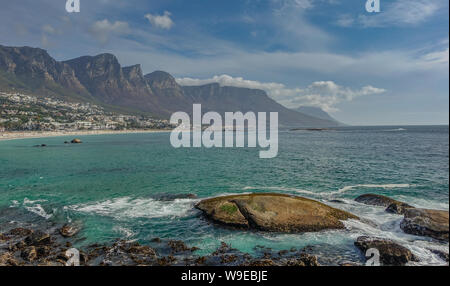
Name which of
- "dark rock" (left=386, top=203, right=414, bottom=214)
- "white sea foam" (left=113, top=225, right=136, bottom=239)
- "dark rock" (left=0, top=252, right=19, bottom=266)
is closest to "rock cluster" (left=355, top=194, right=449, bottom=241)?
"dark rock" (left=386, top=203, right=414, bottom=214)

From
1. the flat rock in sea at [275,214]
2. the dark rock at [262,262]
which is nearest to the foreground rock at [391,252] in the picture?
the flat rock in sea at [275,214]

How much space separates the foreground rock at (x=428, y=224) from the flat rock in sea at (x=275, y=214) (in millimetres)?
3399

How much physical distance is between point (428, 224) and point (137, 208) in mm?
22853

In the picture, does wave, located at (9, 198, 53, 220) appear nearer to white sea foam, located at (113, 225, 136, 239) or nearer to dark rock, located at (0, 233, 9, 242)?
dark rock, located at (0, 233, 9, 242)

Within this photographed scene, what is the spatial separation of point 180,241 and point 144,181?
1985 cm

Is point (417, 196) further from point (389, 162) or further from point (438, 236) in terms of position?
point (389, 162)

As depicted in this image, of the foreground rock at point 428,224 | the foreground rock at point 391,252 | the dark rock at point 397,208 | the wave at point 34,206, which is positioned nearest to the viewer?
the foreground rock at point 391,252

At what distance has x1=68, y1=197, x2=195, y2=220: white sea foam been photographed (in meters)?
20.4

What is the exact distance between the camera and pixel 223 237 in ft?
52.3

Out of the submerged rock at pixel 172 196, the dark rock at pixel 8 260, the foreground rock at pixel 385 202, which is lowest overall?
the dark rock at pixel 8 260

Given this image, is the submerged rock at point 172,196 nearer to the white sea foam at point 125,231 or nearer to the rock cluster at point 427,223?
the white sea foam at point 125,231

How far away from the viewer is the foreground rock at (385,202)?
1969 centimetres
